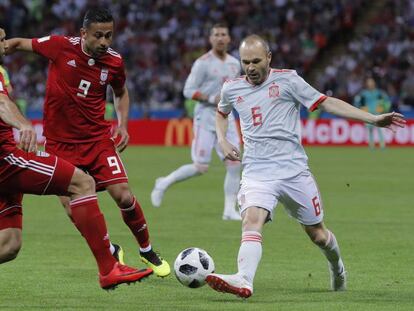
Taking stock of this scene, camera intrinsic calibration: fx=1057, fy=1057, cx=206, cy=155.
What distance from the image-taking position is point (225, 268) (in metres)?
9.13

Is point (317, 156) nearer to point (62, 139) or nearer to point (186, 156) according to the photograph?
point (186, 156)

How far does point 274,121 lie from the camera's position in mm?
7781

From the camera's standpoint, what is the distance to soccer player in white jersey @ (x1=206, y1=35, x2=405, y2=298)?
24.8ft

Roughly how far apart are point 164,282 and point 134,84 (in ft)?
84.3

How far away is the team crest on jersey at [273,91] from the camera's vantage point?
7762 millimetres

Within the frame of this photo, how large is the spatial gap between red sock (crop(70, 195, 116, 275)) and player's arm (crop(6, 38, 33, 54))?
84.0 inches

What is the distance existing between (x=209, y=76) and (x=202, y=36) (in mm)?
21946

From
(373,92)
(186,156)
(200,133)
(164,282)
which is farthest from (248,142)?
(373,92)

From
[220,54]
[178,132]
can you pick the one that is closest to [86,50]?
[220,54]

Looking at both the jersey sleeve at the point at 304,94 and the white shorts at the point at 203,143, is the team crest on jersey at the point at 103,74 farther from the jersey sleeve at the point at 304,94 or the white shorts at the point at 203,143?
the white shorts at the point at 203,143

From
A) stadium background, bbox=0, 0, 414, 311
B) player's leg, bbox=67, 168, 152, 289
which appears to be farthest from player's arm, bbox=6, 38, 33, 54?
player's leg, bbox=67, 168, 152, 289

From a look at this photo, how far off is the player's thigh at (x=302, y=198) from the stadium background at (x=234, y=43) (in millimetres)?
23517

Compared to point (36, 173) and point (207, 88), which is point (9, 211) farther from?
point (207, 88)

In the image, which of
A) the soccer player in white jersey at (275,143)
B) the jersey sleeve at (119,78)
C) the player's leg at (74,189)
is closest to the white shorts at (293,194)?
the soccer player in white jersey at (275,143)
